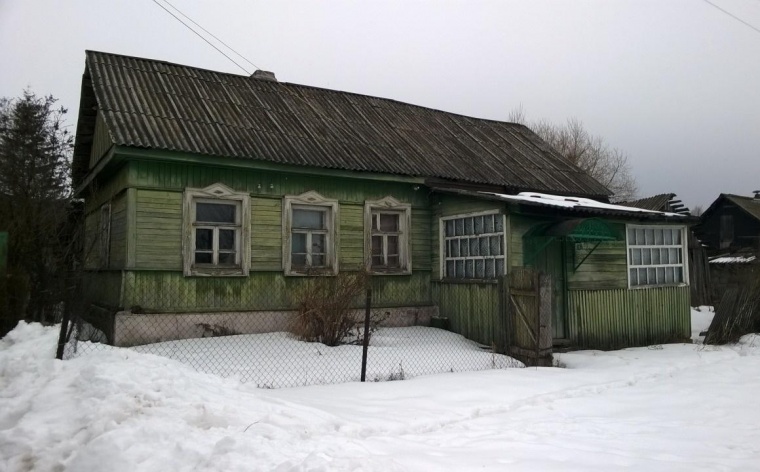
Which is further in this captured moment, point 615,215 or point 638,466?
point 615,215

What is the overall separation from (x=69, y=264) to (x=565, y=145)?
1350 inches

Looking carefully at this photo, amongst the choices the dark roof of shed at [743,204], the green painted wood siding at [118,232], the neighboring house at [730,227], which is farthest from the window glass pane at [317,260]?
the dark roof of shed at [743,204]

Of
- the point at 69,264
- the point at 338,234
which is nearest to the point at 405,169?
the point at 338,234

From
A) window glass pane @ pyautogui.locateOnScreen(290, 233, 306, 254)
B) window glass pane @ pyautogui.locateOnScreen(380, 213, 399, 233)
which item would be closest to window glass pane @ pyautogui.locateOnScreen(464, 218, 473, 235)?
window glass pane @ pyautogui.locateOnScreen(380, 213, 399, 233)

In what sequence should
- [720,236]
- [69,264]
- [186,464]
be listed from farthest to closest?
[720,236]
[69,264]
[186,464]

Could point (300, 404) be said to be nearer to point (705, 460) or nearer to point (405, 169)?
point (705, 460)

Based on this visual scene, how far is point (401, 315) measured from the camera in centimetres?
1255

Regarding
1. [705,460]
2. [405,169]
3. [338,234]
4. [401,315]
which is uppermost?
[405,169]

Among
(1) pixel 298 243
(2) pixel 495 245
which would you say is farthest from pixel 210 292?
(2) pixel 495 245

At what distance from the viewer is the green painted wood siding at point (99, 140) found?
12.2 meters

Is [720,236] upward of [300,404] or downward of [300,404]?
upward

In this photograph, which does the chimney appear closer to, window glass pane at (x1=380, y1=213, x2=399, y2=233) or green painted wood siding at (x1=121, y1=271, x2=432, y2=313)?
window glass pane at (x1=380, y1=213, x2=399, y2=233)

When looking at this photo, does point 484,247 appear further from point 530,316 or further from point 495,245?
point 530,316

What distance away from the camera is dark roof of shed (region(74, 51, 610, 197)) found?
1114 cm
